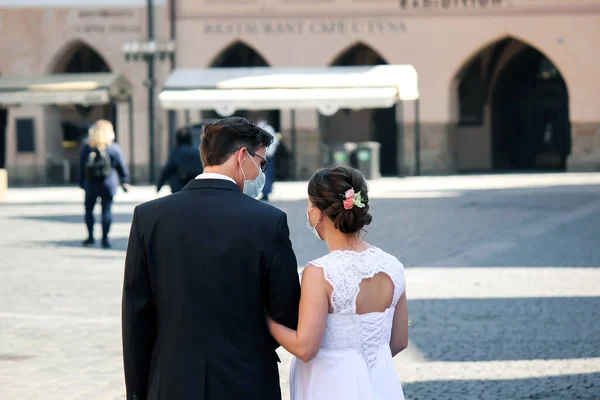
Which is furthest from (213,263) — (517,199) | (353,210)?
(517,199)

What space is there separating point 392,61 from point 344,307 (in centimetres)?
3018

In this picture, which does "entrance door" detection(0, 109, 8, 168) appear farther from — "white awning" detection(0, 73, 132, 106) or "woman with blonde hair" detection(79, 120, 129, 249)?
"woman with blonde hair" detection(79, 120, 129, 249)

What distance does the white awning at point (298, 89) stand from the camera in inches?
1158

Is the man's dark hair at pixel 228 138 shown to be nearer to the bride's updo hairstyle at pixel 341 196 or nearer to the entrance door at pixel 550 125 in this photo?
the bride's updo hairstyle at pixel 341 196

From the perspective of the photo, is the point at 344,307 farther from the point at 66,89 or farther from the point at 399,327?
the point at 66,89

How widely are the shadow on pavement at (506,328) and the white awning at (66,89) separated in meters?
22.8

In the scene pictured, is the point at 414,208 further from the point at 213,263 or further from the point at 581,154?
the point at 213,263

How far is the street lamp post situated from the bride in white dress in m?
29.5

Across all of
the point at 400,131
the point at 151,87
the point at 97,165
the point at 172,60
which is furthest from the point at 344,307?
the point at 172,60

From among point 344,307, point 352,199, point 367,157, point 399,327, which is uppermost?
point 352,199

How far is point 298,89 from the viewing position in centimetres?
3020

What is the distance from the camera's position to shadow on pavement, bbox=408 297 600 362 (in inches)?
324

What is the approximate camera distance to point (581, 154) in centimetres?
3294

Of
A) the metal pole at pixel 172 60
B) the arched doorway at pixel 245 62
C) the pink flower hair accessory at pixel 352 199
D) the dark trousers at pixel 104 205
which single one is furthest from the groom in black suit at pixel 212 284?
the arched doorway at pixel 245 62
